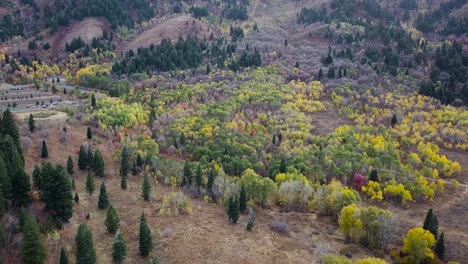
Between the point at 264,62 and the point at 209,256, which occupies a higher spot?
the point at 264,62

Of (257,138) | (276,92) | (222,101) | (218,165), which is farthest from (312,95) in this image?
(218,165)

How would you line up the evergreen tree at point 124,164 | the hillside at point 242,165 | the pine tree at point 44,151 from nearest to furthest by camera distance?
the hillside at point 242,165 < the evergreen tree at point 124,164 < the pine tree at point 44,151

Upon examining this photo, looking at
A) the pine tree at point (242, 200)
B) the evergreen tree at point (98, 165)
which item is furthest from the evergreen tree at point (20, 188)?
the pine tree at point (242, 200)

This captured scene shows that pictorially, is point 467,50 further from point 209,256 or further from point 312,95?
point 209,256

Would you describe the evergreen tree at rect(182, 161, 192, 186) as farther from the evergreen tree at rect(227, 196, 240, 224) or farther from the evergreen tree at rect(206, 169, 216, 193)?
the evergreen tree at rect(227, 196, 240, 224)

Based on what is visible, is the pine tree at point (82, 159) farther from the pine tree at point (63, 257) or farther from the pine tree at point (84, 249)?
the pine tree at point (63, 257)

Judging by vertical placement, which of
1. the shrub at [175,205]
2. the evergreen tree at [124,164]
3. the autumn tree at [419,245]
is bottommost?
the autumn tree at [419,245]
